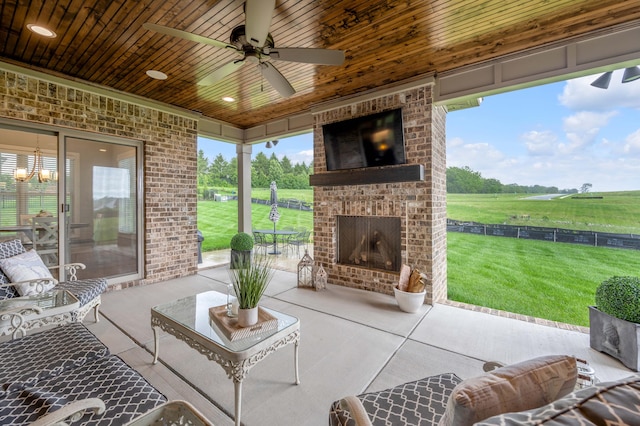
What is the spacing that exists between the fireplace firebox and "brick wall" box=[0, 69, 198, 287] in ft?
9.27

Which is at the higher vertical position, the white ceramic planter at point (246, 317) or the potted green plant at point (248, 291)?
the potted green plant at point (248, 291)

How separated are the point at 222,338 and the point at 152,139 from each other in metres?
4.05

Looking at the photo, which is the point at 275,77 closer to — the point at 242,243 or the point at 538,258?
the point at 242,243

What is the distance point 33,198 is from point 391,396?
4841 millimetres

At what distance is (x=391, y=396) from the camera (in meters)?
1.27

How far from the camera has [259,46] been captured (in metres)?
2.17

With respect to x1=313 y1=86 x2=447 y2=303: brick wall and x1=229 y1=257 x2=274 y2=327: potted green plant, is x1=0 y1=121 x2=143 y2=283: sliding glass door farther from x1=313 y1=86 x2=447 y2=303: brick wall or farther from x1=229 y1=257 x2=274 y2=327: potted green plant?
x1=313 y1=86 x2=447 y2=303: brick wall

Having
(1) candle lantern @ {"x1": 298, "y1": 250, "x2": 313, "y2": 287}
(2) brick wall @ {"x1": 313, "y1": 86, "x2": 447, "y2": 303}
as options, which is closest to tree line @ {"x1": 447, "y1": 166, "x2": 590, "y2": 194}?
(2) brick wall @ {"x1": 313, "y1": 86, "x2": 447, "y2": 303}

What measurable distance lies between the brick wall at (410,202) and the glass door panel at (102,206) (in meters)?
3.20

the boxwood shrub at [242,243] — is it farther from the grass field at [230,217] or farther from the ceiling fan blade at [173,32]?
the ceiling fan blade at [173,32]

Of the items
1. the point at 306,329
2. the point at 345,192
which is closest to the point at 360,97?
the point at 345,192

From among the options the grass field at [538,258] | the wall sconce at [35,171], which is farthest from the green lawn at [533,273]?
the wall sconce at [35,171]

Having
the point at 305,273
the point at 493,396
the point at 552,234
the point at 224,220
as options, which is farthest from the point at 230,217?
the point at 493,396

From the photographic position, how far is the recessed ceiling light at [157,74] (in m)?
3.47
